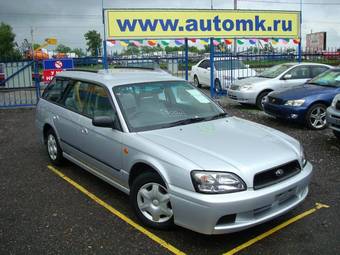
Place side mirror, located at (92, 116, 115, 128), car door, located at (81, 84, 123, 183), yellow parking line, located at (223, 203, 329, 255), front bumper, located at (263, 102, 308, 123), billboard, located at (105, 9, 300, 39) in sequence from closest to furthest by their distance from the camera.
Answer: yellow parking line, located at (223, 203, 329, 255), side mirror, located at (92, 116, 115, 128), car door, located at (81, 84, 123, 183), front bumper, located at (263, 102, 308, 123), billboard, located at (105, 9, 300, 39)

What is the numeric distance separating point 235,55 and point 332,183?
10.1 m

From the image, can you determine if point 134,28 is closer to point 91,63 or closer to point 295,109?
point 91,63

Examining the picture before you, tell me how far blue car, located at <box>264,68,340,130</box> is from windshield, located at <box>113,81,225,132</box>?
4233 mm

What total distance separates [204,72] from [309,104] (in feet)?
30.4

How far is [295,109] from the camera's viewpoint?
892cm

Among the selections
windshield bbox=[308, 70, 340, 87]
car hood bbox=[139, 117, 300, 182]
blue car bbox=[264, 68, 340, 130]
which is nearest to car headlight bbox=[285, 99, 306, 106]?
blue car bbox=[264, 68, 340, 130]

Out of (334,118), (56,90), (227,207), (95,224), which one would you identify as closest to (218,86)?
(334,118)

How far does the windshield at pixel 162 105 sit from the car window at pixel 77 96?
0.80m

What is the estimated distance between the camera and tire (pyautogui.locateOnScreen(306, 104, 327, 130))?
8.95 metres

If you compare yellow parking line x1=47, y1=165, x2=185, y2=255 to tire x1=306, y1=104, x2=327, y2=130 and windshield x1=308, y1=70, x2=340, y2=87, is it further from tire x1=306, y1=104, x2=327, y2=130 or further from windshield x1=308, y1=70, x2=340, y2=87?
windshield x1=308, y1=70, x2=340, y2=87

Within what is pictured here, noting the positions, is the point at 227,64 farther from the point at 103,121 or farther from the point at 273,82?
the point at 103,121

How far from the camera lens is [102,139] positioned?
4.76 meters

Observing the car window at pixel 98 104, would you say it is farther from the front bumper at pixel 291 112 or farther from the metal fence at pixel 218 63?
the metal fence at pixel 218 63

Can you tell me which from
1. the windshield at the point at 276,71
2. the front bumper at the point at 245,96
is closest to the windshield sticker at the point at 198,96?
the front bumper at the point at 245,96
